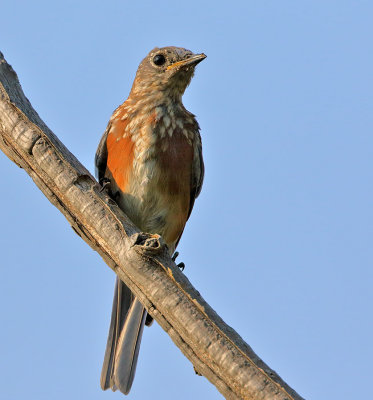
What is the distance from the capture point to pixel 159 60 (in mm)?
8109

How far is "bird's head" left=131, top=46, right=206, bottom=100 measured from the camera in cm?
788

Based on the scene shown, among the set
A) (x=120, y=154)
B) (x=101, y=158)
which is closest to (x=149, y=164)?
(x=120, y=154)

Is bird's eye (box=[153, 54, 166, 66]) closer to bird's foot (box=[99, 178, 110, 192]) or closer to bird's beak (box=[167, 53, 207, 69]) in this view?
bird's beak (box=[167, 53, 207, 69])

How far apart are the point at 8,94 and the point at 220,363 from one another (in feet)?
10.00

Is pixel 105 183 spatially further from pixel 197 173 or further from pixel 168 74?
pixel 168 74

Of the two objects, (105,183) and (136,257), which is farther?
(105,183)

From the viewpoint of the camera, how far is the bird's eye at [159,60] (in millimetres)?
8094

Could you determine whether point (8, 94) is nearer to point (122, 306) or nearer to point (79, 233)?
point (79, 233)

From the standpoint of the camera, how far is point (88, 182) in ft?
19.0

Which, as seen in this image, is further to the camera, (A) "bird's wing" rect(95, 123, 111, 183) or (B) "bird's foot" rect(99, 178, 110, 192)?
(A) "bird's wing" rect(95, 123, 111, 183)

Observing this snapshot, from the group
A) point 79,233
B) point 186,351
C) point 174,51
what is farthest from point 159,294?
point 174,51

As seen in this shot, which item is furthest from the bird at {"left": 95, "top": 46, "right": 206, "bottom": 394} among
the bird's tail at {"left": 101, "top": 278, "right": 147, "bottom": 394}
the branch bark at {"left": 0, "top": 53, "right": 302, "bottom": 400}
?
the branch bark at {"left": 0, "top": 53, "right": 302, "bottom": 400}

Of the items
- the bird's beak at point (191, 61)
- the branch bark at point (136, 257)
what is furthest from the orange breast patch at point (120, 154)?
the branch bark at point (136, 257)

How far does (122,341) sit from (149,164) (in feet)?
6.22
